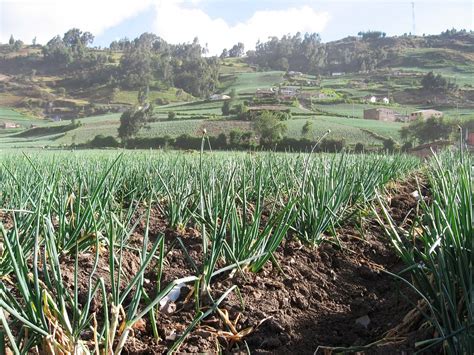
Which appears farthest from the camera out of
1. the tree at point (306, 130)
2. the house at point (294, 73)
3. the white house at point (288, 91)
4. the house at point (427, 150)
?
the house at point (294, 73)

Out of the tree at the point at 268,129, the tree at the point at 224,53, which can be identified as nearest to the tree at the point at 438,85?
the tree at the point at 268,129

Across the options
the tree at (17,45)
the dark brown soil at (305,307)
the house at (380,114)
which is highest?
the tree at (17,45)

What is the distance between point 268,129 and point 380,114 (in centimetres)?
1496

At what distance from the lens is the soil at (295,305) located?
1137mm

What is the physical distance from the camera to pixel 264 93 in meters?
44.2

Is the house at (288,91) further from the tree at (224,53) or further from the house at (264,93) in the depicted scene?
the tree at (224,53)

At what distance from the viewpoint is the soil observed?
3.73 feet

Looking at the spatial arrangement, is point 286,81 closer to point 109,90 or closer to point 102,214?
point 109,90

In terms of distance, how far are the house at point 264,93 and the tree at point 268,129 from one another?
17.3 m

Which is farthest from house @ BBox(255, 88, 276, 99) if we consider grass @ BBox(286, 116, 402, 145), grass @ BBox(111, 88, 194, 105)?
grass @ BBox(286, 116, 402, 145)

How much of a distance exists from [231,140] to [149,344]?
23.1 metres

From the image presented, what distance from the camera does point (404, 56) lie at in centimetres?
5606

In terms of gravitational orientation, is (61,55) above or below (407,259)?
above

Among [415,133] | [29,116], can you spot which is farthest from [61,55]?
[415,133]
